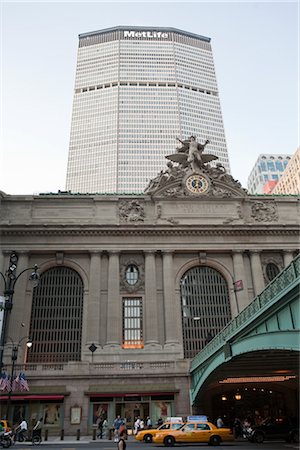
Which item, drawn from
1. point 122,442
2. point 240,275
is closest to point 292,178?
point 240,275

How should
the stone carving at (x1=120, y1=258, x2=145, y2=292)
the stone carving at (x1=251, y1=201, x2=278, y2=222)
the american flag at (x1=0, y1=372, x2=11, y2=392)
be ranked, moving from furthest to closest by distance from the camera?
the stone carving at (x1=251, y1=201, x2=278, y2=222) → the stone carving at (x1=120, y1=258, x2=145, y2=292) → the american flag at (x1=0, y1=372, x2=11, y2=392)

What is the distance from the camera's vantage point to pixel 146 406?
3256cm

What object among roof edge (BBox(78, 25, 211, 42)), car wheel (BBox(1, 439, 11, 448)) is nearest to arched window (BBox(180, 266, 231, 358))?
car wheel (BBox(1, 439, 11, 448))

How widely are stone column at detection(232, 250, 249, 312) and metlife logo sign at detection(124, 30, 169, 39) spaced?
466ft

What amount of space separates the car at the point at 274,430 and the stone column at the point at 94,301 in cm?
1715

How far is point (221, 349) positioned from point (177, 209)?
22.6 meters

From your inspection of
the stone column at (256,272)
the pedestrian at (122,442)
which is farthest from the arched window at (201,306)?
the pedestrian at (122,442)

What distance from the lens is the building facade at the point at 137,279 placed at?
109 feet

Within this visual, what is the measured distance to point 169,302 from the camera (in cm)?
3897

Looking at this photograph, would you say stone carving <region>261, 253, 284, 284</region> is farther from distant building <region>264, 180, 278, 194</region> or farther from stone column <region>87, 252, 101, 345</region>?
distant building <region>264, 180, 278, 194</region>

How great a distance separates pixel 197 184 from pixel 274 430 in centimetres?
2677

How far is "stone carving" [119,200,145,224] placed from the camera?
42.4 metres

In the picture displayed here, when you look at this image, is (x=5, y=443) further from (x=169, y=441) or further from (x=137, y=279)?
(x=137, y=279)

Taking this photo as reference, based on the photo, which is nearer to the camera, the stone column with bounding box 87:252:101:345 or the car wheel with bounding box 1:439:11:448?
A: the car wheel with bounding box 1:439:11:448
